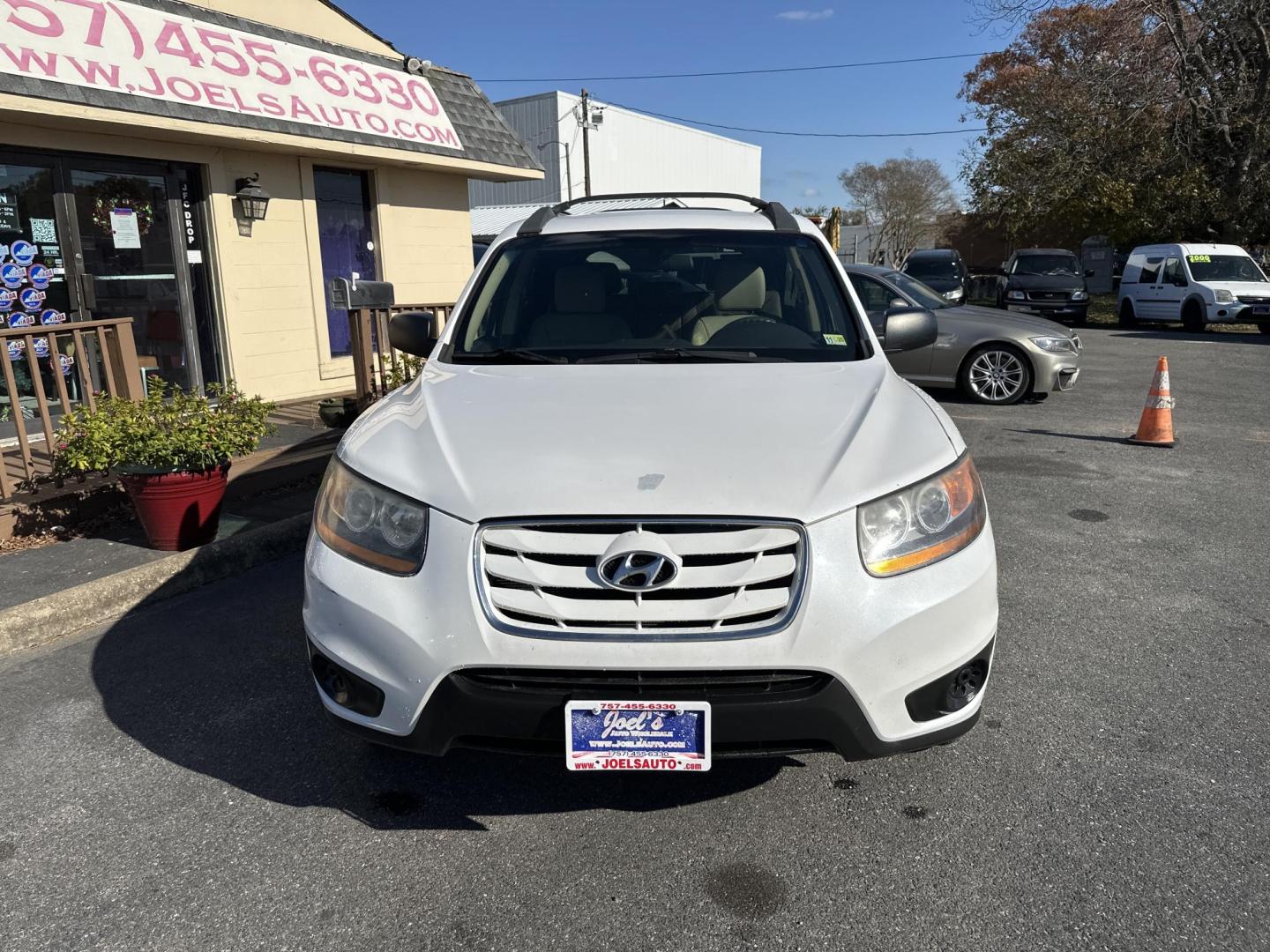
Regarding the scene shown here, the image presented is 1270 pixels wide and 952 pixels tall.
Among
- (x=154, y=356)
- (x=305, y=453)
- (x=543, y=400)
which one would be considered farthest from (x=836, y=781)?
(x=154, y=356)

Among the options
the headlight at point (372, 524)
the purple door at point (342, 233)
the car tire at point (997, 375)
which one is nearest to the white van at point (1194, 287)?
the car tire at point (997, 375)

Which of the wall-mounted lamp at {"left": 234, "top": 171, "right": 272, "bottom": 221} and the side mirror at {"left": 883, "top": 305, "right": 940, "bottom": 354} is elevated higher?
the wall-mounted lamp at {"left": 234, "top": 171, "right": 272, "bottom": 221}

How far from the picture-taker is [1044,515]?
5.86 metres

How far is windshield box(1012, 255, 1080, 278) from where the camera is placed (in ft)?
72.1

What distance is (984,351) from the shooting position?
33.1 feet

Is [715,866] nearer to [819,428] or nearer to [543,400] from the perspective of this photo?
[819,428]

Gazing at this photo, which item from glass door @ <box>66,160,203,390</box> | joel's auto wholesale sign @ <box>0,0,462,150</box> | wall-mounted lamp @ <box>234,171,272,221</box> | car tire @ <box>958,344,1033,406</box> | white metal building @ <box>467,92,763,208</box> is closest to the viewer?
joel's auto wholesale sign @ <box>0,0,462,150</box>

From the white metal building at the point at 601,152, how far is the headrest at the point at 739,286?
97.0 feet

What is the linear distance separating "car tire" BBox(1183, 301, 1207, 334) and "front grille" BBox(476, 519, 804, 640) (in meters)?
20.3

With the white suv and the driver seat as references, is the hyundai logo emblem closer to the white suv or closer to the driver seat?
the white suv

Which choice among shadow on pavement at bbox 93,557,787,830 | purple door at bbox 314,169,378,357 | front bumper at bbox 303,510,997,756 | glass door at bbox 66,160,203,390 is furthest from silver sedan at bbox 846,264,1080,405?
front bumper at bbox 303,510,997,756

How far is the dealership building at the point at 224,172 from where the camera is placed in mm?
7305

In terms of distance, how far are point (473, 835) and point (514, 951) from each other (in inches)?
19.4

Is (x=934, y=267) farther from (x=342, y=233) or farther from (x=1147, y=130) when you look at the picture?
(x=342, y=233)
